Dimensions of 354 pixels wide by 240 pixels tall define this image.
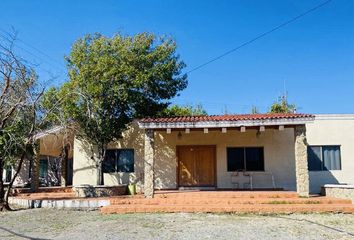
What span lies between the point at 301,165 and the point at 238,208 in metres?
3.51

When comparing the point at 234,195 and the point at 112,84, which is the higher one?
the point at 112,84

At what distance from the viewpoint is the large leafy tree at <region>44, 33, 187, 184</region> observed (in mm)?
17875

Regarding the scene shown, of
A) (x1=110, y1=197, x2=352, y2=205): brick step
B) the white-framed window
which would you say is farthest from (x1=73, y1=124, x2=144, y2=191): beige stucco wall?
the white-framed window

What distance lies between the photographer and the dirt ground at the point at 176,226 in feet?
30.3

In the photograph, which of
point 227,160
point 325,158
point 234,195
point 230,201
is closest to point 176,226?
point 230,201

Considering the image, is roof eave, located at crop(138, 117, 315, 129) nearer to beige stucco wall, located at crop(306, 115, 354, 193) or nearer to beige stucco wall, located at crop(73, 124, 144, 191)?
beige stucco wall, located at crop(73, 124, 144, 191)

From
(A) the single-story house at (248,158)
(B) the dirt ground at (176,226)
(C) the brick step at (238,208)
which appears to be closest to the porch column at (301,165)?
(C) the brick step at (238,208)

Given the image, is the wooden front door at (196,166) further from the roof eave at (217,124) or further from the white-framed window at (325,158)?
the white-framed window at (325,158)

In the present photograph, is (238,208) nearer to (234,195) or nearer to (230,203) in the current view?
(230,203)

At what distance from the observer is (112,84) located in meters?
18.1

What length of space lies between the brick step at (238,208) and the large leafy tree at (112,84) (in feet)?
19.3

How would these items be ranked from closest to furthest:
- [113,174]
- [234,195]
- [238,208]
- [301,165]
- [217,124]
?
[238,208] → [301,165] → [234,195] → [217,124] → [113,174]

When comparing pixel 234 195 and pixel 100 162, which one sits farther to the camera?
pixel 100 162

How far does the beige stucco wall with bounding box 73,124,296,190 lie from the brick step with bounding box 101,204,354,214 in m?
5.15
